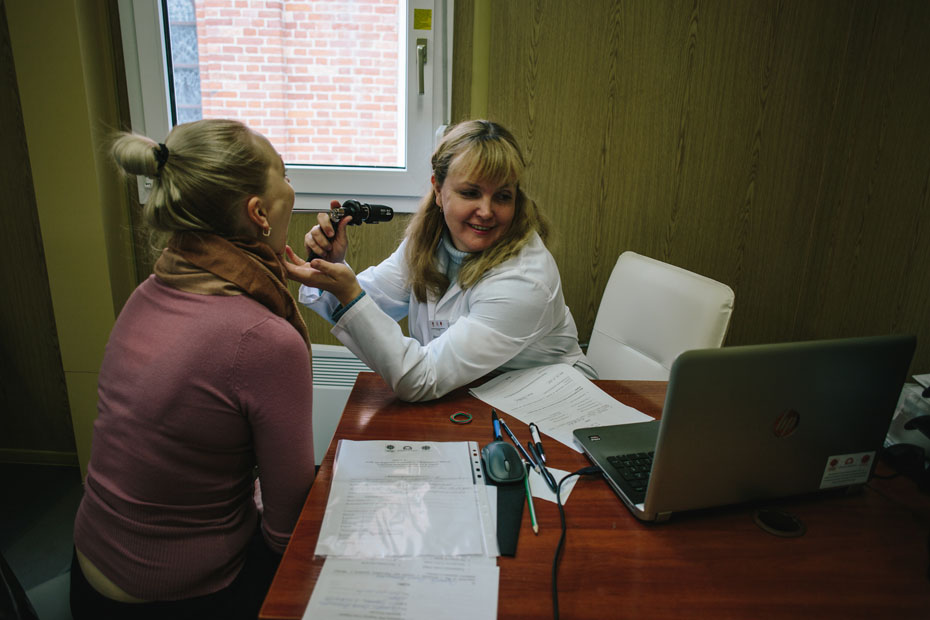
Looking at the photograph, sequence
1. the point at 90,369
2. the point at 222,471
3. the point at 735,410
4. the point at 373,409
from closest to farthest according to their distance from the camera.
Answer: the point at 735,410 → the point at 222,471 → the point at 373,409 → the point at 90,369

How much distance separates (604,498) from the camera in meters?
0.91

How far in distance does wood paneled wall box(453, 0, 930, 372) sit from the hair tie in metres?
1.31

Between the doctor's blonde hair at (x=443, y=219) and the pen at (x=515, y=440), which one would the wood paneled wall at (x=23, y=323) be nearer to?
the doctor's blonde hair at (x=443, y=219)

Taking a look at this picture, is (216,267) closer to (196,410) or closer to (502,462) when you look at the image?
(196,410)

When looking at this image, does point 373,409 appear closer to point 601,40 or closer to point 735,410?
point 735,410

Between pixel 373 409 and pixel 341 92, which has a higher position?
pixel 341 92

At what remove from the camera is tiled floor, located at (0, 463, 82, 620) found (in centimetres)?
173

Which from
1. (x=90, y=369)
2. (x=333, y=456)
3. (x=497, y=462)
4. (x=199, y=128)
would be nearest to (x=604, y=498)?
(x=497, y=462)

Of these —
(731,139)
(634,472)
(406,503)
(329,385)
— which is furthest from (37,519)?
(731,139)

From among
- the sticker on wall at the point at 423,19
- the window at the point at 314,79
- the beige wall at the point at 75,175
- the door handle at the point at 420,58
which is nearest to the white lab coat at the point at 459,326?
the window at the point at 314,79

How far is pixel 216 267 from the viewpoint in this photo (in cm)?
88

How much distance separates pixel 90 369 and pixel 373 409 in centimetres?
149

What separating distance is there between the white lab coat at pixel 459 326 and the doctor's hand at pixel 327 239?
0.41 feet

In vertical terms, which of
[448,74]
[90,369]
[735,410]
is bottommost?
[90,369]
